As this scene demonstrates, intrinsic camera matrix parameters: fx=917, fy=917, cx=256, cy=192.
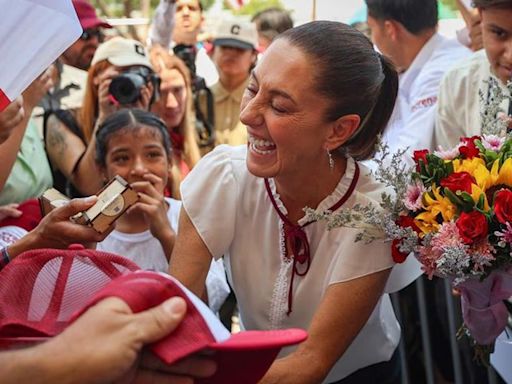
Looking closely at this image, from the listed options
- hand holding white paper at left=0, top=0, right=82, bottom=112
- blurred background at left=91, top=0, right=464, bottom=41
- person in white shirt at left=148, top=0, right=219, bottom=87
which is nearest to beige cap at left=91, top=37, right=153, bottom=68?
blurred background at left=91, top=0, right=464, bottom=41

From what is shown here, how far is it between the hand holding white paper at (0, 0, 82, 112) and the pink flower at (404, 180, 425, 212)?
0.82 meters

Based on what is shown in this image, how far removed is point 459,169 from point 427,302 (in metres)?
1.93

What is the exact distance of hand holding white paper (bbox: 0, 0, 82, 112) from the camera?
189 cm

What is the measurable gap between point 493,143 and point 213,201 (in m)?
0.69

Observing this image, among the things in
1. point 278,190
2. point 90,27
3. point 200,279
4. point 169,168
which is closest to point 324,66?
point 278,190

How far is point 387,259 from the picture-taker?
Result: 2229 mm

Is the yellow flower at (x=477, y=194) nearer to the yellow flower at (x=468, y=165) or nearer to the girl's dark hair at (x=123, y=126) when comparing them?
the yellow flower at (x=468, y=165)

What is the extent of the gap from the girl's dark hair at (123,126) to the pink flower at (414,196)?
1.46m

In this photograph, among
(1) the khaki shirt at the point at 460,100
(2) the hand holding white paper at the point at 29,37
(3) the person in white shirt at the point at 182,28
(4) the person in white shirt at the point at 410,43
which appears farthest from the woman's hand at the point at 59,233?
(3) the person in white shirt at the point at 182,28

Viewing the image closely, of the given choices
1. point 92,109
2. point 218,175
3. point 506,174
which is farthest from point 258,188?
point 92,109

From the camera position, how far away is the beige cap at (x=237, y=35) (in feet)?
17.6

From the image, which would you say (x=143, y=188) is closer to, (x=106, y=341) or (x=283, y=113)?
(x=283, y=113)

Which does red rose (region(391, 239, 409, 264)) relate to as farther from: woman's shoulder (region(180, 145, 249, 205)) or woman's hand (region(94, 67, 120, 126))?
woman's hand (region(94, 67, 120, 126))

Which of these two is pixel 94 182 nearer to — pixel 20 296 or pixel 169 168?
pixel 169 168
